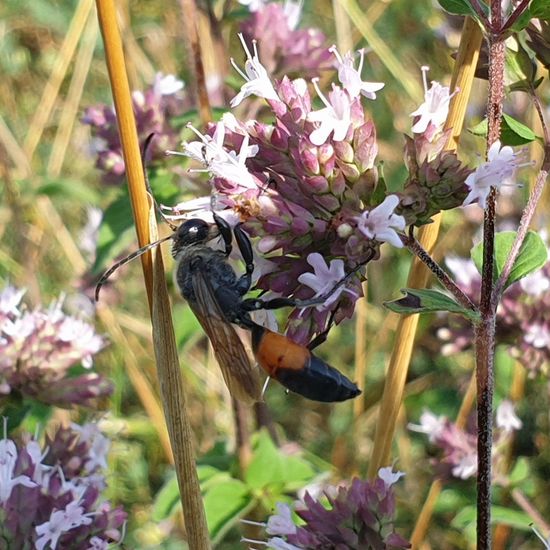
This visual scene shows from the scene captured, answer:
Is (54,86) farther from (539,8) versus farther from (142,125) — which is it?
(539,8)

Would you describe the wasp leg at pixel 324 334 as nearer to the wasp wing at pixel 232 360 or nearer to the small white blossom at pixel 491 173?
the wasp wing at pixel 232 360

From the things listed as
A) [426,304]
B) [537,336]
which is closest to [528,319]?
[537,336]

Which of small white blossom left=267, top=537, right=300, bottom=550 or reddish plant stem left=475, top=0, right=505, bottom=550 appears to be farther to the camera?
small white blossom left=267, top=537, right=300, bottom=550

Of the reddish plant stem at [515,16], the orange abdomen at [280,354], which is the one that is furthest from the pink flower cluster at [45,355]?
the reddish plant stem at [515,16]

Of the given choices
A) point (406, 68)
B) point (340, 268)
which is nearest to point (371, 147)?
point (340, 268)

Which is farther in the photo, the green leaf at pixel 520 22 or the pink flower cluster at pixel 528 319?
the pink flower cluster at pixel 528 319

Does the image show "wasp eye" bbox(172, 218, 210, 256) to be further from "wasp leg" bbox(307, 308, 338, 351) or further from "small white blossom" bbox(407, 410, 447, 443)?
"small white blossom" bbox(407, 410, 447, 443)

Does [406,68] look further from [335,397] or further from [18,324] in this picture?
[335,397]

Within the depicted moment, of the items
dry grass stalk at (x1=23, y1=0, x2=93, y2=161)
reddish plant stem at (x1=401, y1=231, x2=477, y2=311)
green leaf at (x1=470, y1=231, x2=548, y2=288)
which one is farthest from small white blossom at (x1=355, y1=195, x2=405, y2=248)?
dry grass stalk at (x1=23, y1=0, x2=93, y2=161)
